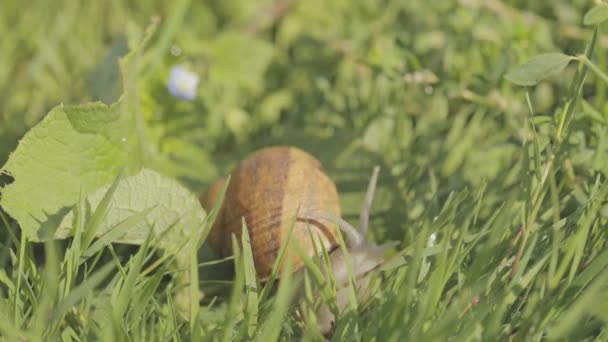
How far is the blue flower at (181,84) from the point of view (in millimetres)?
2896

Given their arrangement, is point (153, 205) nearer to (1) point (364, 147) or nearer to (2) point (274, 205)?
(2) point (274, 205)

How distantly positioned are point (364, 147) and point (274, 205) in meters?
0.62

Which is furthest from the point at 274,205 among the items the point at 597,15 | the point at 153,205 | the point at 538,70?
the point at 597,15

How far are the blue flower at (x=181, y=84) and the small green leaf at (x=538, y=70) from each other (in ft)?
4.70

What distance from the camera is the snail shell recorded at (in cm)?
205

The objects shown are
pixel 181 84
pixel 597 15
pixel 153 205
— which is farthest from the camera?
pixel 181 84

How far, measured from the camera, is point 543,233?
1.83m

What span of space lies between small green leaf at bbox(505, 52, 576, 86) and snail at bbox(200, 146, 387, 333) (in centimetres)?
55

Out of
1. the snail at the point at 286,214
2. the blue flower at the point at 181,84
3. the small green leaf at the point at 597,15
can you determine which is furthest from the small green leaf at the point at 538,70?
the blue flower at the point at 181,84

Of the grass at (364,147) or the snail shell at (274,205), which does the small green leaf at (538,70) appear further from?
the snail shell at (274,205)

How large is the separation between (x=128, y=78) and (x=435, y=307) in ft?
3.72

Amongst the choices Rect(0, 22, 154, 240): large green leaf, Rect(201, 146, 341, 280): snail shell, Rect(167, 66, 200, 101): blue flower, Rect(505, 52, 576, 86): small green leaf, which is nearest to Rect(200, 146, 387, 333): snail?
Rect(201, 146, 341, 280): snail shell

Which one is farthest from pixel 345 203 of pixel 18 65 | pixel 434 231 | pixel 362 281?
pixel 18 65

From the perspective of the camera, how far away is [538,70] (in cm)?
185
